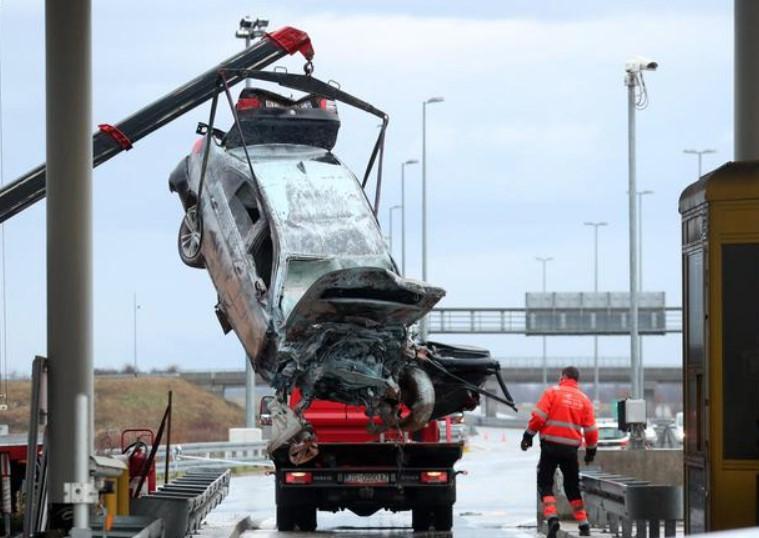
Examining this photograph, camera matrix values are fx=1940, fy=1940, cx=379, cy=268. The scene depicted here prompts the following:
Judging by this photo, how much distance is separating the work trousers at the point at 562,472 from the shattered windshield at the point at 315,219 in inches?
96.4

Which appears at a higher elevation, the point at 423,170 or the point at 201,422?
the point at 423,170

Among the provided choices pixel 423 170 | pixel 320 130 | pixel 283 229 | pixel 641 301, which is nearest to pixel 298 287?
pixel 283 229

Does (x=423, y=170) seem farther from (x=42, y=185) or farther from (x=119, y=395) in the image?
(x=42, y=185)

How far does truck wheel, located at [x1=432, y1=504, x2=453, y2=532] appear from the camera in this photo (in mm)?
22375

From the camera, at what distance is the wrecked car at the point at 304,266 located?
18.6 meters

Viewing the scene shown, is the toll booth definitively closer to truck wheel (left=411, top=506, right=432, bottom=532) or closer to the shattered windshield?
the shattered windshield

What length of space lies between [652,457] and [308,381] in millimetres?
6069

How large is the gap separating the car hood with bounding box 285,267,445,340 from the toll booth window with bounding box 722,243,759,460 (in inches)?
236

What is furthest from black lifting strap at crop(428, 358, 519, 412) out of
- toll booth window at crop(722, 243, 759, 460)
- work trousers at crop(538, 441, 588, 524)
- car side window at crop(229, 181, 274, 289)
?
toll booth window at crop(722, 243, 759, 460)

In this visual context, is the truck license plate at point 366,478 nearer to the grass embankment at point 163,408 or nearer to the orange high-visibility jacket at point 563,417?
the orange high-visibility jacket at point 563,417

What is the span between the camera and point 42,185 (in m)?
21.5

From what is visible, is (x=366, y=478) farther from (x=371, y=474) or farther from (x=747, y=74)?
(x=747, y=74)

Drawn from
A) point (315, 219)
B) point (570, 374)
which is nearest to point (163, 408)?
point (315, 219)

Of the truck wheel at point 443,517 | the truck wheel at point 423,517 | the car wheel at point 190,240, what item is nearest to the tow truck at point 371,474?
the truck wheel at point 443,517
